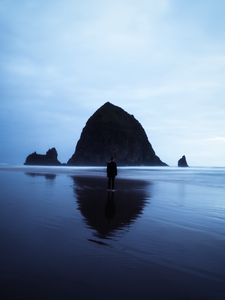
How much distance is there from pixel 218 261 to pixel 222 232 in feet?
9.98

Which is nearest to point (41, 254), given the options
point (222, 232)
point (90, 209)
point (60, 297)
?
Answer: point (60, 297)

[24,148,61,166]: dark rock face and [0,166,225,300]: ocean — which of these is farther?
[24,148,61,166]: dark rock face

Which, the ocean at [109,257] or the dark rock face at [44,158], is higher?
the dark rock face at [44,158]

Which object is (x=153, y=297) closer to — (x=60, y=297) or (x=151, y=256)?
(x=60, y=297)

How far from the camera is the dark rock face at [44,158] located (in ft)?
599

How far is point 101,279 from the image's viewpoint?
4.85 metres

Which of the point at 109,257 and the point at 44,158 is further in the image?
the point at 44,158

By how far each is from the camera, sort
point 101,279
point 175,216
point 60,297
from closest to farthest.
Answer: point 60,297, point 101,279, point 175,216

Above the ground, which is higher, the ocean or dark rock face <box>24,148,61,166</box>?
dark rock face <box>24,148,61,166</box>

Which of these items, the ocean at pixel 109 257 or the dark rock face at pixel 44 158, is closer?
the ocean at pixel 109 257

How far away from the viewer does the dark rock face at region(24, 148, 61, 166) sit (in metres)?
183

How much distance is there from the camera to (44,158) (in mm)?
184000

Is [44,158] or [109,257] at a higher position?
[44,158]

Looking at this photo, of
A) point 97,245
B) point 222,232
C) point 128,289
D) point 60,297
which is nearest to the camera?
point 60,297
